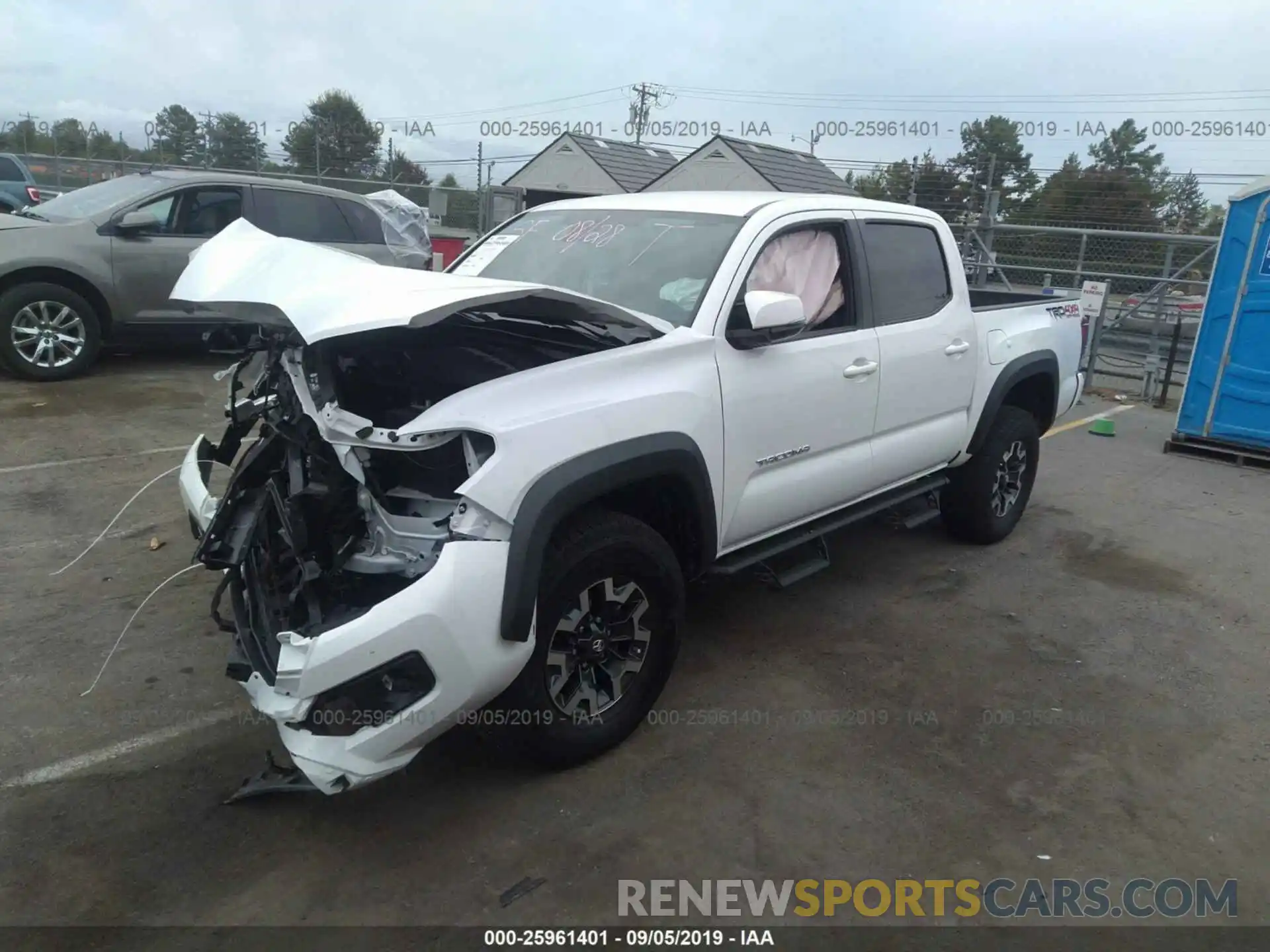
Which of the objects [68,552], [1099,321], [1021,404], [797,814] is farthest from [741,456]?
[1099,321]

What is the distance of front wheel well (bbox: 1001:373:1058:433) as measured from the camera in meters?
5.68

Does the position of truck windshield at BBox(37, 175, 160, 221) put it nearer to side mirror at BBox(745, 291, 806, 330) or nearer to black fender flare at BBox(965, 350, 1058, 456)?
side mirror at BBox(745, 291, 806, 330)

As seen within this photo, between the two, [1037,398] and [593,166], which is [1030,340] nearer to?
[1037,398]

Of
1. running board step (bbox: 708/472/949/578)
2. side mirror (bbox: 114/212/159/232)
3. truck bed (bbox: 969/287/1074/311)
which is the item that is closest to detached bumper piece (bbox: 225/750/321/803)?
running board step (bbox: 708/472/949/578)

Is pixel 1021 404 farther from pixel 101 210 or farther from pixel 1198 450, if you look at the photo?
pixel 101 210

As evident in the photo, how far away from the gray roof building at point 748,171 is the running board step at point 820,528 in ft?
46.8

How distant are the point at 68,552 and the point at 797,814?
3.82 m

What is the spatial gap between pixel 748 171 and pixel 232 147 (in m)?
10.3

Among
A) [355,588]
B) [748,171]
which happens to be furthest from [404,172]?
[355,588]

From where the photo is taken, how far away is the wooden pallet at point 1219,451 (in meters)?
8.24

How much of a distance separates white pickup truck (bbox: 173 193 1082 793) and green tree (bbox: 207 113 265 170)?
49.0 ft

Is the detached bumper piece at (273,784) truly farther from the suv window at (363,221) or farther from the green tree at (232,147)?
the green tree at (232,147)

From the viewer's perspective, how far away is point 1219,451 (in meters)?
8.45

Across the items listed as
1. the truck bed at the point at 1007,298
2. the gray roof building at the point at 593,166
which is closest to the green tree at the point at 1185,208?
the truck bed at the point at 1007,298
